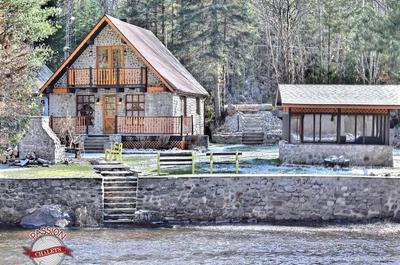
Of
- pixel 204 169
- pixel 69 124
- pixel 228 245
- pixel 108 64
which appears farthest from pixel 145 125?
pixel 228 245

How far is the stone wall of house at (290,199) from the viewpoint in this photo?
75.2 feet

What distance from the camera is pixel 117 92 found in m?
35.4

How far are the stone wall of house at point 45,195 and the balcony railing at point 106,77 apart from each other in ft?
42.9

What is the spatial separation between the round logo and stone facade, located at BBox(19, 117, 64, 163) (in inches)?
765

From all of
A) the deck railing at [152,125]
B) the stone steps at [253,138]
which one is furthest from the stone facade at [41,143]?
the stone steps at [253,138]

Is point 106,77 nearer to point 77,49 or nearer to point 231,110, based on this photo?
point 77,49

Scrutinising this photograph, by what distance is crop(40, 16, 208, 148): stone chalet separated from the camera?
3434 centimetres

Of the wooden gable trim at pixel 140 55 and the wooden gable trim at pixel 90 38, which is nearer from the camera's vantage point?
the wooden gable trim at pixel 140 55

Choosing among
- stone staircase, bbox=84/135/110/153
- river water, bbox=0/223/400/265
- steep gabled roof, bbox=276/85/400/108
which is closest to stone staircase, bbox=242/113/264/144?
stone staircase, bbox=84/135/110/153

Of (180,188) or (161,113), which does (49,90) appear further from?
(180,188)

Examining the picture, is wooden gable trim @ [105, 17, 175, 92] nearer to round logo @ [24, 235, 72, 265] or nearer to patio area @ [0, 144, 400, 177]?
patio area @ [0, 144, 400, 177]

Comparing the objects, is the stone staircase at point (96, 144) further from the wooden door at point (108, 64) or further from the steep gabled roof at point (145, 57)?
the steep gabled roof at point (145, 57)

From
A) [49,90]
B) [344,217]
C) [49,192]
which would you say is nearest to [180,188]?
[49,192]

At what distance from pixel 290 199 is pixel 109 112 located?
1603 centimetres
